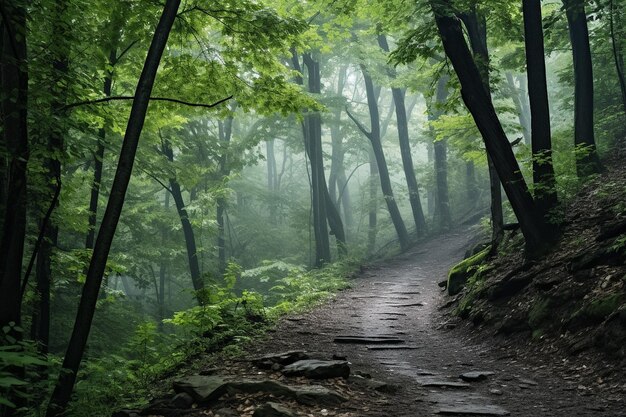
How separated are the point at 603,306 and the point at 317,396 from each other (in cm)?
392

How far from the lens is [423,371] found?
21.7ft

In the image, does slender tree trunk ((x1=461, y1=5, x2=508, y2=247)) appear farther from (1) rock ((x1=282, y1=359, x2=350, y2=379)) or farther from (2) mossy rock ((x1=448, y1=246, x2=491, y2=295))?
(1) rock ((x1=282, y1=359, x2=350, y2=379))

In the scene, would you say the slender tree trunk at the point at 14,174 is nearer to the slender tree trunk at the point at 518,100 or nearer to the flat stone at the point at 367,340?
the flat stone at the point at 367,340

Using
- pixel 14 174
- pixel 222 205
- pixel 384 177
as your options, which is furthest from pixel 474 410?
pixel 384 177

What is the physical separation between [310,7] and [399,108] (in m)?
15.2

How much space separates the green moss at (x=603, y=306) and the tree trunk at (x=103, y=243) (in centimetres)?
599

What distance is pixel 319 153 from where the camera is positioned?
22062mm

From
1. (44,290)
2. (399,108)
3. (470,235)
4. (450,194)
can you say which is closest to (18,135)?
(44,290)

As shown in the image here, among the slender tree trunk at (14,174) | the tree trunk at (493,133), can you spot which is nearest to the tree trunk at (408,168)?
the tree trunk at (493,133)

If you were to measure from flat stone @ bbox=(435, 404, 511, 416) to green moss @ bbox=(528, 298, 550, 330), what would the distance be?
2.72 m

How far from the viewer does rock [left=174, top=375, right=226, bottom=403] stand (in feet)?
16.3

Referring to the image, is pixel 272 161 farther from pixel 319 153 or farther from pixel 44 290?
pixel 44 290

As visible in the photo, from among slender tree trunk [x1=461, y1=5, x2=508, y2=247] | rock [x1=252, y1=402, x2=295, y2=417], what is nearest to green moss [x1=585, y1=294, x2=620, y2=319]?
rock [x1=252, y1=402, x2=295, y2=417]

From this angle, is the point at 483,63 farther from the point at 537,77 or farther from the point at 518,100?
the point at 518,100
